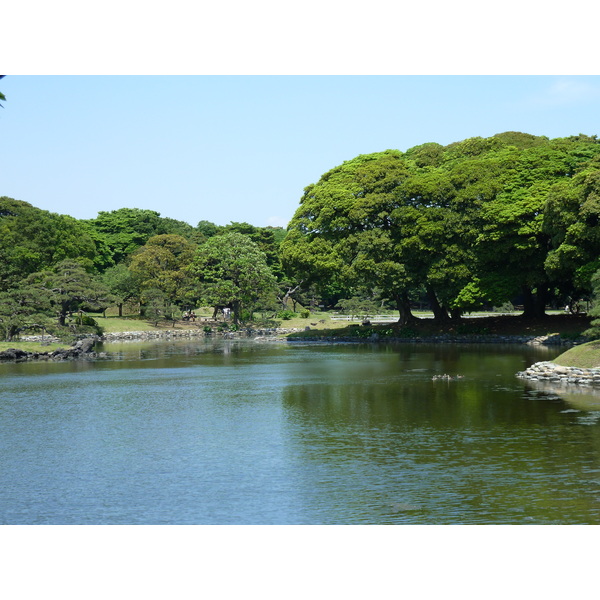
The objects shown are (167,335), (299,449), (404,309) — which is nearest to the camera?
(299,449)

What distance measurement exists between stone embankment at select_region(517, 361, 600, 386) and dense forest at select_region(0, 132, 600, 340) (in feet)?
34.2

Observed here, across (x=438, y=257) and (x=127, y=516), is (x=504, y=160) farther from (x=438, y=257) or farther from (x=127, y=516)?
(x=127, y=516)

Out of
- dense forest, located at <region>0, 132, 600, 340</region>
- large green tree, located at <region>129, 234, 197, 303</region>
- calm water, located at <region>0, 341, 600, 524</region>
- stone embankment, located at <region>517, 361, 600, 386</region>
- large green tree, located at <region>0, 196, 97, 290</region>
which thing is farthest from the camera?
large green tree, located at <region>129, 234, 197, 303</region>

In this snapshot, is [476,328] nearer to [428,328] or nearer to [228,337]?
[428,328]

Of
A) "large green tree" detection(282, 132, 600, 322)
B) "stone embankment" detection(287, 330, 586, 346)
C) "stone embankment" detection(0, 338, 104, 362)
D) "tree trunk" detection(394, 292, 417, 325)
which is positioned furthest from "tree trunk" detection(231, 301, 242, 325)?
"stone embankment" detection(0, 338, 104, 362)

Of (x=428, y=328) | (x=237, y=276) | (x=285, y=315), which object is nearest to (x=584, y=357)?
(x=428, y=328)

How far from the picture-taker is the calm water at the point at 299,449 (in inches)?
495

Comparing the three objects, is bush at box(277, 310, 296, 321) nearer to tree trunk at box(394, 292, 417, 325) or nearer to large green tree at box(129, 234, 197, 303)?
large green tree at box(129, 234, 197, 303)

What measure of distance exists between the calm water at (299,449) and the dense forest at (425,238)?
1211cm

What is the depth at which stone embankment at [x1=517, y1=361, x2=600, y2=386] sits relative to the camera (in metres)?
25.5

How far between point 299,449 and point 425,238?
101ft

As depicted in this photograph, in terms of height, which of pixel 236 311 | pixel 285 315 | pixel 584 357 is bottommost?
pixel 584 357

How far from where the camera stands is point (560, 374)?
26750 mm

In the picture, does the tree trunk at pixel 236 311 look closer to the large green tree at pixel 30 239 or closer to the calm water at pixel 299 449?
the large green tree at pixel 30 239
